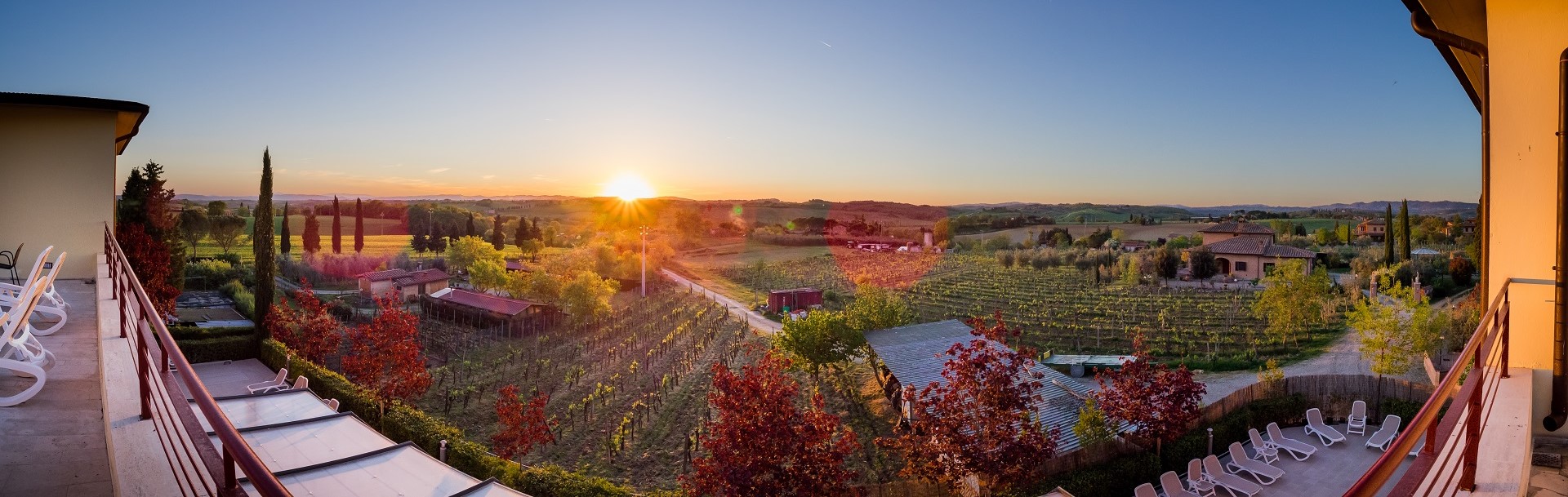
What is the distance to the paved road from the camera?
23281 mm

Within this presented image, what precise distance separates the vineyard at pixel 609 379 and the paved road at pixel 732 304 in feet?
2.73

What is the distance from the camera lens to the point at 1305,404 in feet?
41.0

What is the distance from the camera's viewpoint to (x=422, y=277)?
2452 centimetres

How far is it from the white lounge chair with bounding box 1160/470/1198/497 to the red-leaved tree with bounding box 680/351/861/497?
12.8 feet

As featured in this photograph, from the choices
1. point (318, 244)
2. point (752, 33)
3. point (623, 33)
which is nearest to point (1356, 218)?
point (752, 33)

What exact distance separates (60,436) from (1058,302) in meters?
26.8

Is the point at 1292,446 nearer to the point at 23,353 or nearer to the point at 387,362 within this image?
the point at 23,353

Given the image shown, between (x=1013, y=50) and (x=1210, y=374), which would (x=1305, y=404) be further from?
(x=1013, y=50)

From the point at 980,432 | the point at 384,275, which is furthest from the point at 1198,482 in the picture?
the point at 384,275

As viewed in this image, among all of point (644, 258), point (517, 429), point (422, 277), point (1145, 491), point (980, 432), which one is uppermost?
point (644, 258)

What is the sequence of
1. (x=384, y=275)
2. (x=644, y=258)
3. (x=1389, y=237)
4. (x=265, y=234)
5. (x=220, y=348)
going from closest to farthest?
(x=220, y=348) → (x=265, y=234) → (x=384, y=275) → (x=1389, y=237) → (x=644, y=258)

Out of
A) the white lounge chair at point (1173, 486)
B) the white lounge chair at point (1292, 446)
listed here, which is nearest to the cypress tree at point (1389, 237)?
the white lounge chair at point (1292, 446)

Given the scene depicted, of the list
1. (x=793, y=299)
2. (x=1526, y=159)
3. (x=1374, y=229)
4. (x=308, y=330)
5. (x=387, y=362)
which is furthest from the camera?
(x=1374, y=229)

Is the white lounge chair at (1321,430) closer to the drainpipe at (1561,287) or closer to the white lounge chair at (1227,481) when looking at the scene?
the white lounge chair at (1227,481)
